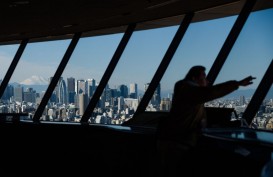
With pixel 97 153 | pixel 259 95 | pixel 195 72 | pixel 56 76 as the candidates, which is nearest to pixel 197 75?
pixel 195 72

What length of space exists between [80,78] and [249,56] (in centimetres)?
483

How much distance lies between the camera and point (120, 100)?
9.90 m

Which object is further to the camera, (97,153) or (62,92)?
(62,92)

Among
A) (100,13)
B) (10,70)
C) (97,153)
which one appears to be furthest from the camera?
(10,70)

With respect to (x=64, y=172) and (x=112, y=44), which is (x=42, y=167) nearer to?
(x=64, y=172)

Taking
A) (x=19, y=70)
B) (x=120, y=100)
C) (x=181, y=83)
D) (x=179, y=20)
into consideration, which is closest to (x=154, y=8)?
(x=179, y=20)

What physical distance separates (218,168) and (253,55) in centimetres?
414

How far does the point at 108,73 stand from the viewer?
982cm

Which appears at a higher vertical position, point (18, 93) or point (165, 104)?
point (18, 93)

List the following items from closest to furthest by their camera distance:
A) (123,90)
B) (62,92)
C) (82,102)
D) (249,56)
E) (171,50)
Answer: (249,56) → (171,50) → (123,90) → (82,102) → (62,92)

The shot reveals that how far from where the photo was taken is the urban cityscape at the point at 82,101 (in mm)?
8844

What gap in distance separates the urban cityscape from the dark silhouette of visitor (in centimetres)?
366

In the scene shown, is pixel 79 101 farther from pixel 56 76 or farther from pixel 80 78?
pixel 56 76

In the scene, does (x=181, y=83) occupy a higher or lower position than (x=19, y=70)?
lower
